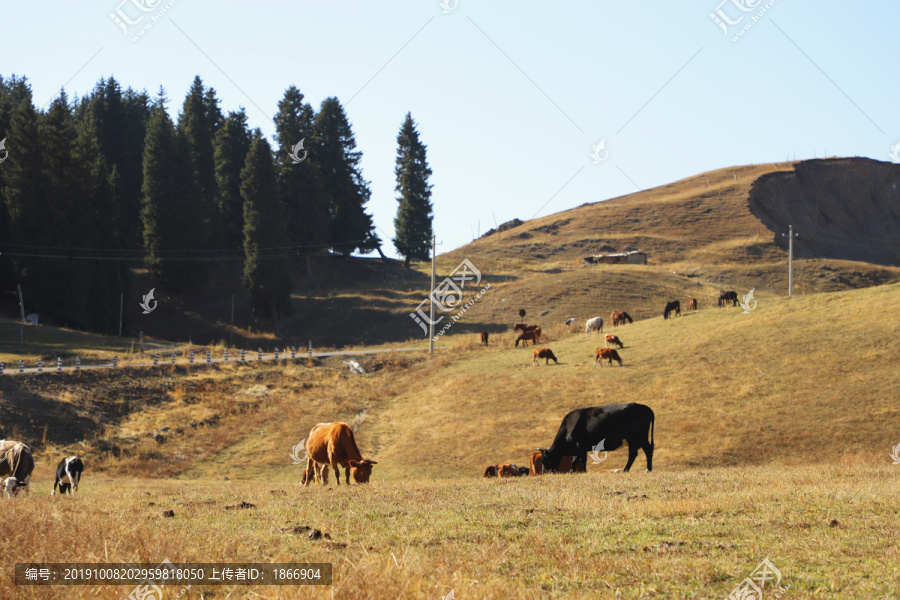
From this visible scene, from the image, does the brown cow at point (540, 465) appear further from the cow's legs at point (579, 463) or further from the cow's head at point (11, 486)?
the cow's head at point (11, 486)

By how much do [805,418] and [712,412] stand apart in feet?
11.3

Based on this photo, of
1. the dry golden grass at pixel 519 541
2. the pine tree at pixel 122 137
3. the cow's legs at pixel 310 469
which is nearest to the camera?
the dry golden grass at pixel 519 541

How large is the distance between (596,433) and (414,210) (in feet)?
225

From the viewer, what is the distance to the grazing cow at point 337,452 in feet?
60.3

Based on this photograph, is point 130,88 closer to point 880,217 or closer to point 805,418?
point 805,418

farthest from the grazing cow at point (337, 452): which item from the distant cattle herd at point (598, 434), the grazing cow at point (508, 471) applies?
the distant cattle herd at point (598, 434)

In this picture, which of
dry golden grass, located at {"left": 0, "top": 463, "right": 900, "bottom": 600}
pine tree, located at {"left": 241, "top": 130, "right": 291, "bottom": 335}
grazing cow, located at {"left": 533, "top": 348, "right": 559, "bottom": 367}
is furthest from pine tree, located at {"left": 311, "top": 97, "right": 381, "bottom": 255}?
dry golden grass, located at {"left": 0, "top": 463, "right": 900, "bottom": 600}

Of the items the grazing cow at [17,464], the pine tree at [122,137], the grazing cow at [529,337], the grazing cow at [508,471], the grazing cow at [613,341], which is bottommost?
the grazing cow at [508,471]

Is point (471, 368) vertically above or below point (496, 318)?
below

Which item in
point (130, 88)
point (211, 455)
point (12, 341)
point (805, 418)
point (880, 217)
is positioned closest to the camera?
point (805, 418)

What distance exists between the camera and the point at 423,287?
78.5 meters

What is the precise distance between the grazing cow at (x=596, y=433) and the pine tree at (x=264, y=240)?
162 feet

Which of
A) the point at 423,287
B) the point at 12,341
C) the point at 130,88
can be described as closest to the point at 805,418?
the point at 12,341

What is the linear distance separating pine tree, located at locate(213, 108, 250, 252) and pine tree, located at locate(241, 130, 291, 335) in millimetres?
7267
